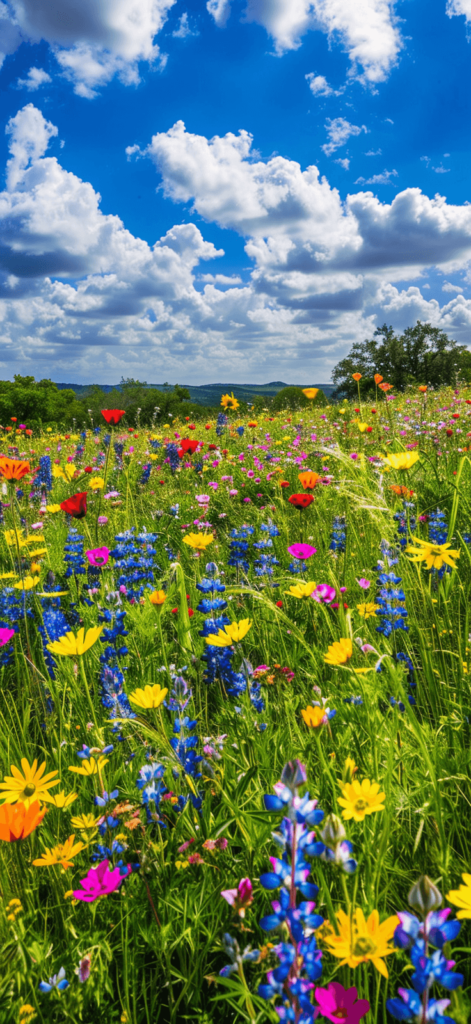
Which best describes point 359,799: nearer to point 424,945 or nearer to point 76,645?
point 424,945

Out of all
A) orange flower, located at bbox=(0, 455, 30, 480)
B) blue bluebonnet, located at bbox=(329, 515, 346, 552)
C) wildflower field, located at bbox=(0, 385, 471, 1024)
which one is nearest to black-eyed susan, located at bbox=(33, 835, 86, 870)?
wildflower field, located at bbox=(0, 385, 471, 1024)

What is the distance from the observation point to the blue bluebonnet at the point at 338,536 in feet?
9.56

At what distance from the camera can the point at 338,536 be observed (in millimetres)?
3070

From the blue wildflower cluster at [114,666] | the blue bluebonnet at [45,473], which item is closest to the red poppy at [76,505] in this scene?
the blue wildflower cluster at [114,666]

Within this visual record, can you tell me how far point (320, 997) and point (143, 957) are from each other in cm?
67

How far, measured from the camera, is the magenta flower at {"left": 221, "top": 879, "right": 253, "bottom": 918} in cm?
70

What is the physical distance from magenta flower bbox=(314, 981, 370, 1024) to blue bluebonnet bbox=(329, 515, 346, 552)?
2.31 meters

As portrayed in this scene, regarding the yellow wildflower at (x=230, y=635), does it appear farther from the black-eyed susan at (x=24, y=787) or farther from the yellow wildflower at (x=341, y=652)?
the black-eyed susan at (x=24, y=787)

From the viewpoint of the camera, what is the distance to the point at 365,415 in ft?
23.1

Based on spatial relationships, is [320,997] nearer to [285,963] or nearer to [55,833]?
[285,963]

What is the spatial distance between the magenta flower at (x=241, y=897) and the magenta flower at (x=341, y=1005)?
129 millimetres

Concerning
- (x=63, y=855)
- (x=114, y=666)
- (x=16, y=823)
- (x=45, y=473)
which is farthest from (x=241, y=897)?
(x=45, y=473)

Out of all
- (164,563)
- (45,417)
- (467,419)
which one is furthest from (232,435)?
(45,417)

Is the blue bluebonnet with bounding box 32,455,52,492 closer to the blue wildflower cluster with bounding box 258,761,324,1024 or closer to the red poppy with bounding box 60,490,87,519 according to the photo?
the red poppy with bounding box 60,490,87,519
